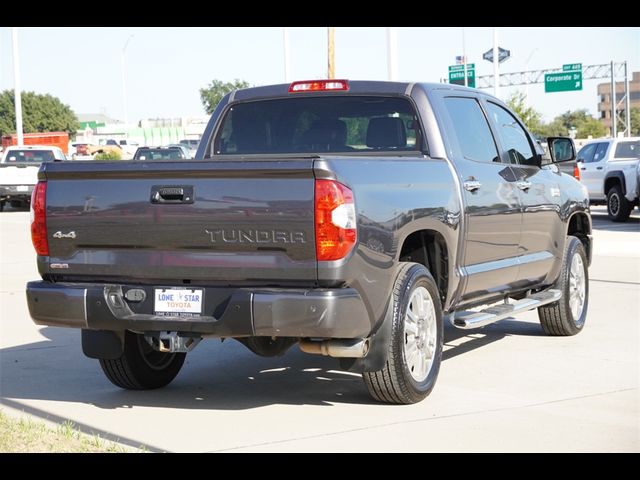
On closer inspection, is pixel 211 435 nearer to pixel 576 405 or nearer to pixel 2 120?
pixel 576 405


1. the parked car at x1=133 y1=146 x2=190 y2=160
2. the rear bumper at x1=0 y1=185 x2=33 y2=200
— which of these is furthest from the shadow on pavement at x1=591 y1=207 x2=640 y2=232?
the rear bumper at x1=0 y1=185 x2=33 y2=200

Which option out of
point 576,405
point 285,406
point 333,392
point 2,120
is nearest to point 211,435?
point 285,406

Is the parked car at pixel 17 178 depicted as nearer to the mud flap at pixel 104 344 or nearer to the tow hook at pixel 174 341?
the mud flap at pixel 104 344

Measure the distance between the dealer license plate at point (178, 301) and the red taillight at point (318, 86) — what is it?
2.27m

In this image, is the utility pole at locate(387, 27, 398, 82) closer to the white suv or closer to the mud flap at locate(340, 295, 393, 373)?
the white suv

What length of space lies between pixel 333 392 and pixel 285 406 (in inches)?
20.3

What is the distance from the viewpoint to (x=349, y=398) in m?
7.27

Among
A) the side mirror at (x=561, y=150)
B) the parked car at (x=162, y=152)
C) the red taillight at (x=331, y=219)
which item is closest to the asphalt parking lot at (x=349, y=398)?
the red taillight at (x=331, y=219)

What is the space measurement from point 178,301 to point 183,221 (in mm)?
466

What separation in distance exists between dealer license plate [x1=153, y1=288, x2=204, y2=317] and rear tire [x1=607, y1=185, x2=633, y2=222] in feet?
61.6

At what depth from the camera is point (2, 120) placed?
4587 inches

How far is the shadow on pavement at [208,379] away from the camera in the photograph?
24.1 ft

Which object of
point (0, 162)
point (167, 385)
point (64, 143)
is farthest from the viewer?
point (64, 143)

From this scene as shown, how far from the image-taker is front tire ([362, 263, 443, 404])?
6723 millimetres
